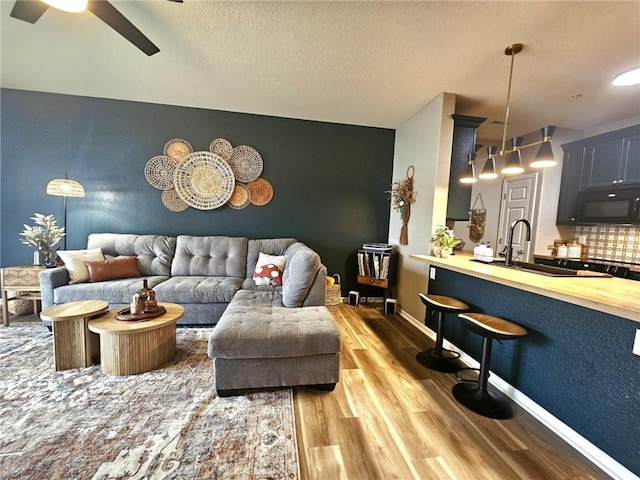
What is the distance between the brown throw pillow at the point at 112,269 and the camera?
9.25ft

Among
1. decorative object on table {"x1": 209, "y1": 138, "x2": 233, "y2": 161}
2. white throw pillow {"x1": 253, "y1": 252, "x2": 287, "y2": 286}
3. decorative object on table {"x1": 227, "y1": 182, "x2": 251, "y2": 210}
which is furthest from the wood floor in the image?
decorative object on table {"x1": 209, "y1": 138, "x2": 233, "y2": 161}

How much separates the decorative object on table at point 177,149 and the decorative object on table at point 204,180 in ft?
0.28

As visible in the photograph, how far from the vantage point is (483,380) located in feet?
5.91

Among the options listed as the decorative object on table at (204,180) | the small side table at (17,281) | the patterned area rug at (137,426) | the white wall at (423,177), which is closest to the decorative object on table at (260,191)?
the decorative object on table at (204,180)

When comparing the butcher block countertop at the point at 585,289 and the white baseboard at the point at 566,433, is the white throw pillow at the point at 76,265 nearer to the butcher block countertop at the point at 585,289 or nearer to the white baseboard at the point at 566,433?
the butcher block countertop at the point at 585,289

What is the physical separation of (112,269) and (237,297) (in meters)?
1.62

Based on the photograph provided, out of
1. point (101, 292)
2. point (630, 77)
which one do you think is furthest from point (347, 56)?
point (101, 292)

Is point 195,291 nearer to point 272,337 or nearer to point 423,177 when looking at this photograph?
point 272,337

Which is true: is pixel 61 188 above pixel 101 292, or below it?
above

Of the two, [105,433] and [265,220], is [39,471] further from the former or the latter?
[265,220]

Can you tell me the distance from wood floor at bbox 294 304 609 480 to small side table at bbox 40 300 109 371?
5.69 ft

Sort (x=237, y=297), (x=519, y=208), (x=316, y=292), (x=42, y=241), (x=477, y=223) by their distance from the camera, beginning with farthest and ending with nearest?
(x=477, y=223)
(x=519, y=208)
(x=42, y=241)
(x=237, y=297)
(x=316, y=292)

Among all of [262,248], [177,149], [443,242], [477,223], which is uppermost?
[177,149]

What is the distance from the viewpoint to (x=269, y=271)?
3.07 meters
